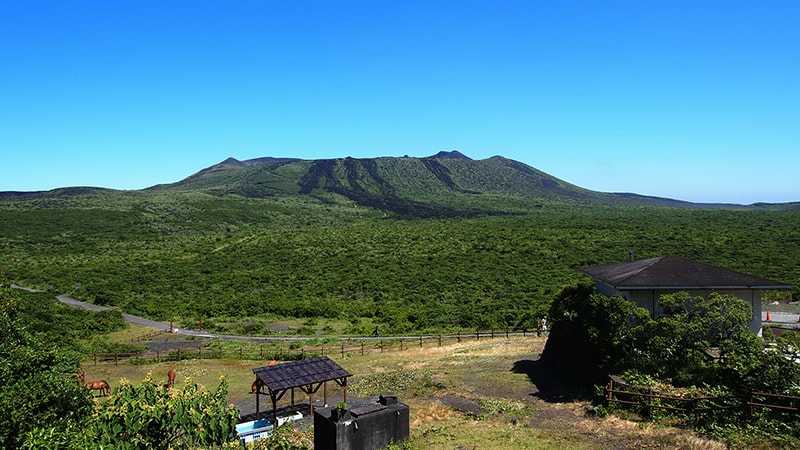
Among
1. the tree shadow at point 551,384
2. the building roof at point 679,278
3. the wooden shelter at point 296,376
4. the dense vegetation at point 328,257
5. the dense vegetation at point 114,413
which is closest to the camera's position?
the dense vegetation at point 114,413

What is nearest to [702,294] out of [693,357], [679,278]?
[679,278]

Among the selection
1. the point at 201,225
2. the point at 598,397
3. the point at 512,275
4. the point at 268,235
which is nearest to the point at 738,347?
the point at 598,397

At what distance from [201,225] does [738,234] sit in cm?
8343

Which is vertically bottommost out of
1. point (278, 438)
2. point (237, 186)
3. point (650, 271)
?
point (278, 438)

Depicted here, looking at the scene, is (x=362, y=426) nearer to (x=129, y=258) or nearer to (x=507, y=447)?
(x=507, y=447)

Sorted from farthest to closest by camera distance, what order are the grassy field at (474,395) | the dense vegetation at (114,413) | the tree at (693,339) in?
the tree at (693,339) < the grassy field at (474,395) < the dense vegetation at (114,413)

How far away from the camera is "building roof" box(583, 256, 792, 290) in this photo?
71.4 ft

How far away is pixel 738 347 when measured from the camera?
18.4 meters

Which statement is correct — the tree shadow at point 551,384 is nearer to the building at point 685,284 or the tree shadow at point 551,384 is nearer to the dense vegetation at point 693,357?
the dense vegetation at point 693,357

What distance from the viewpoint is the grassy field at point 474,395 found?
16688 mm

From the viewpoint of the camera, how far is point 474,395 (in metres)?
22.3

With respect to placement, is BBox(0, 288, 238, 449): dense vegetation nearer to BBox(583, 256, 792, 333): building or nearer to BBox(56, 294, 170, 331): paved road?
BBox(583, 256, 792, 333): building

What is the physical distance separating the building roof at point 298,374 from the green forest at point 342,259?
1344cm

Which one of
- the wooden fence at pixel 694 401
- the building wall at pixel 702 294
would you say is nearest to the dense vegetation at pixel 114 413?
the wooden fence at pixel 694 401
